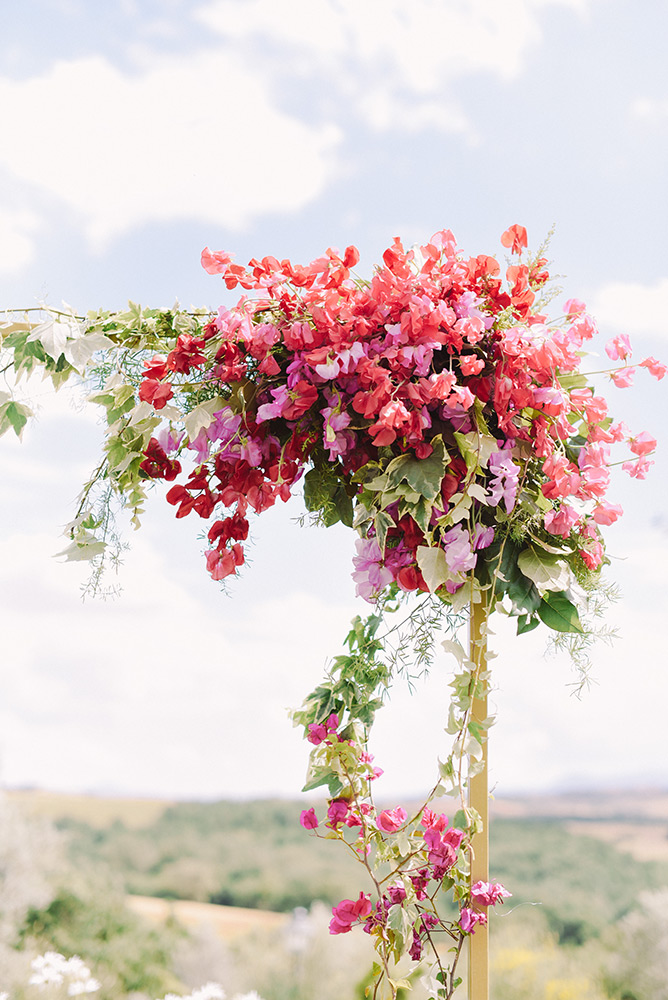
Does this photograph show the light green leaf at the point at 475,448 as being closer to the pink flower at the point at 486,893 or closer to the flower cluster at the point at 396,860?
the flower cluster at the point at 396,860

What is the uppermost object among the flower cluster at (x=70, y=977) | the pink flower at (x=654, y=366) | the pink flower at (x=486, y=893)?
the pink flower at (x=654, y=366)

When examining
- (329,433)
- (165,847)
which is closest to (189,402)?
(329,433)

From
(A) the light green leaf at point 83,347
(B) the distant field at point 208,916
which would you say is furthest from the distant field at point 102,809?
(A) the light green leaf at point 83,347

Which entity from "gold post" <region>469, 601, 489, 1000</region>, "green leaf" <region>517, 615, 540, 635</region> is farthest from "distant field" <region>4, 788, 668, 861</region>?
"green leaf" <region>517, 615, 540, 635</region>

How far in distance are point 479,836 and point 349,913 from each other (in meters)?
0.25

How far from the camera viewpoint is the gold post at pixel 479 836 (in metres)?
1.23

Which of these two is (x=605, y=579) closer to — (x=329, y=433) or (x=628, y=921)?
(x=329, y=433)

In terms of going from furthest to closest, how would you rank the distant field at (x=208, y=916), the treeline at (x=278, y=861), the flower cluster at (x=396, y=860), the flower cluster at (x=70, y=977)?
the treeline at (x=278, y=861) < the distant field at (x=208, y=916) < the flower cluster at (x=70, y=977) < the flower cluster at (x=396, y=860)

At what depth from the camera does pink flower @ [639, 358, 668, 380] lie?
50.1 inches

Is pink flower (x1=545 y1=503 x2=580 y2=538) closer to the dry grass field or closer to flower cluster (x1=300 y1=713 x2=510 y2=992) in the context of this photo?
flower cluster (x1=300 y1=713 x2=510 y2=992)

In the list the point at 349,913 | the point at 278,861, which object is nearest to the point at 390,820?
the point at 349,913

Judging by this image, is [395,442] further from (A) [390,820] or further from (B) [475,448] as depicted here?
(A) [390,820]

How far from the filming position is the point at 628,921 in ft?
9.34

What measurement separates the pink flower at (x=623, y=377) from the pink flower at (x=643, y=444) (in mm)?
87
